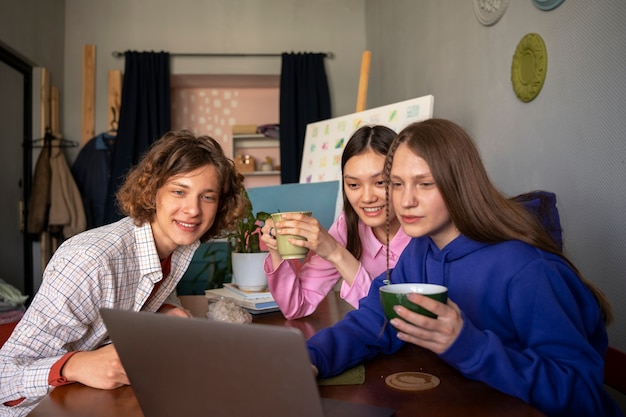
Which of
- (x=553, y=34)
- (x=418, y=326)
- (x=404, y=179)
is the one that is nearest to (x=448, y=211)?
(x=404, y=179)

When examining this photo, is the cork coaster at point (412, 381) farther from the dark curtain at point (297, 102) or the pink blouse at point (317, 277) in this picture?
the dark curtain at point (297, 102)

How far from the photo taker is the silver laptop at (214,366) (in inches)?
21.1

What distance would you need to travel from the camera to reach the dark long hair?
5.31ft

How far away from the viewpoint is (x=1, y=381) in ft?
3.29

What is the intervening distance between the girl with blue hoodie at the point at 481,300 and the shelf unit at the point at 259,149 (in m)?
4.28

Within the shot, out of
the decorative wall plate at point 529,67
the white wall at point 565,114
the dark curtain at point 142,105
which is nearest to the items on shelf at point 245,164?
the dark curtain at point 142,105

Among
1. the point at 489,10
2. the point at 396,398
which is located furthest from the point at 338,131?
the point at 396,398

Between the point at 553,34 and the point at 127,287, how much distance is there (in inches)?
72.1

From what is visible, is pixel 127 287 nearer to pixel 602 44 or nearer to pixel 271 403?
pixel 271 403

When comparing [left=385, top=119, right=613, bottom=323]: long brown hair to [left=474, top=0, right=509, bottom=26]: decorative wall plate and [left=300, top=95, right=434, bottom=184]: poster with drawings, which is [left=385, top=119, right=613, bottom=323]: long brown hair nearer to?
[left=300, top=95, right=434, bottom=184]: poster with drawings

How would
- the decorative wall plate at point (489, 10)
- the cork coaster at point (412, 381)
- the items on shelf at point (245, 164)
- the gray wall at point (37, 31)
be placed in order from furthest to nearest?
the items on shelf at point (245, 164) < the gray wall at point (37, 31) < the decorative wall plate at point (489, 10) < the cork coaster at point (412, 381)

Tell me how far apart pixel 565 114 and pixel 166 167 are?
1.50 m

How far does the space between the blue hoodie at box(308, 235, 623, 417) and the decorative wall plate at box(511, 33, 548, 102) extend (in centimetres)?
142

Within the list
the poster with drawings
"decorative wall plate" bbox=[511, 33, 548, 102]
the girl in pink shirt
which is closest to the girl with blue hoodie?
the girl in pink shirt
